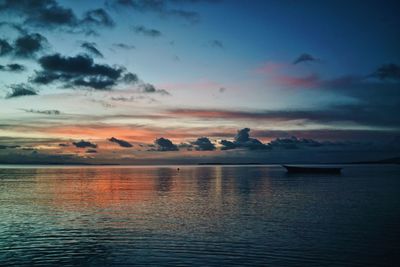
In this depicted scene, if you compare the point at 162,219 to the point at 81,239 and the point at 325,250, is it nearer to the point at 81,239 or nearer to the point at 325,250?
the point at 81,239

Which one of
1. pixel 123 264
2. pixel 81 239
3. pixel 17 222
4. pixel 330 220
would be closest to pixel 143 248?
pixel 123 264

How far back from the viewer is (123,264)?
3278 centimetres

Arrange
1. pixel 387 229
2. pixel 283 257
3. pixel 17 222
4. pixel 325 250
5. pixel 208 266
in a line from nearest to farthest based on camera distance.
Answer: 1. pixel 208 266
2. pixel 283 257
3. pixel 325 250
4. pixel 387 229
5. pixel 17 222

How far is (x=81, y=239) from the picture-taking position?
42.8 m

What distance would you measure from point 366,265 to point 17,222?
45573 millimetres

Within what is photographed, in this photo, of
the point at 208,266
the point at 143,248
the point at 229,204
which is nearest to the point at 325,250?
the point at 208,266

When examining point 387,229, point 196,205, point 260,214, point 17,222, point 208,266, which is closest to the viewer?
point 208,266

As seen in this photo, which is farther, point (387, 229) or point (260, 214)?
point (260, 214)

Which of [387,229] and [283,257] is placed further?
[387,229]

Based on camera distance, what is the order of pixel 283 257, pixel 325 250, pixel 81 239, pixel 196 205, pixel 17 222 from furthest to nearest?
pixel 196 205 < pixel 17 222 < pixel 81 239 < pixel 325 250 < pixel 283 257

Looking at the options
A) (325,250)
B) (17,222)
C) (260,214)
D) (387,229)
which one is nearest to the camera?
(325,250)

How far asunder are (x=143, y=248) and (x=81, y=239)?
8.70 m

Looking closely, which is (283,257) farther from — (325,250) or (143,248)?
(143,248)

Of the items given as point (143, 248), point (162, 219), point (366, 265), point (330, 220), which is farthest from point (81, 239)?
point (330, 220)
